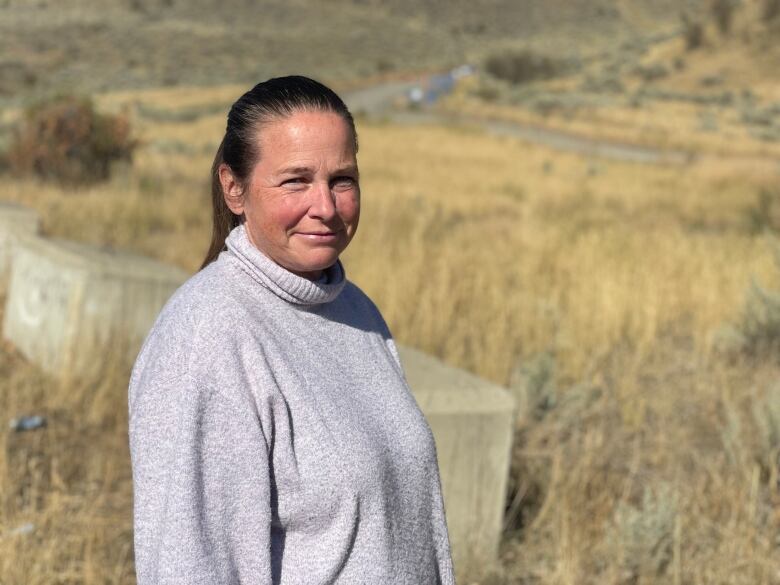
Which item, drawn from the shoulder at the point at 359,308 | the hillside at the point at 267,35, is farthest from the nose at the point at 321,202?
the hillside at the point at 267,35

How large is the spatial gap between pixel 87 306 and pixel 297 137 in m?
3.84

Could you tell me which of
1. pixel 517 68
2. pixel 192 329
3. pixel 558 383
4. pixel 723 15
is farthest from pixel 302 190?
pixel 723 15

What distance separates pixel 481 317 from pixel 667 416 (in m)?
1.47

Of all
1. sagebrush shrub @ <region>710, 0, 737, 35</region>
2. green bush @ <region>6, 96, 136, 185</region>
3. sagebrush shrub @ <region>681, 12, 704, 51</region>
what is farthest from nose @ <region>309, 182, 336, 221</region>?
sagebrush shrub @ <region>681, 12, 704, 51</region>

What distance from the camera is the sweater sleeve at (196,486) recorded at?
1.35m

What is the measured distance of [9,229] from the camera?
6.48 meters

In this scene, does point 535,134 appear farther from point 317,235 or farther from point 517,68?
point 317,235

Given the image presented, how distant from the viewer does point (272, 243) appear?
158 cm

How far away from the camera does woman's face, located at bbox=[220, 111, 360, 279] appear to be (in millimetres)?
1539

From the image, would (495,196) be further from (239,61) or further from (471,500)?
(239,61)

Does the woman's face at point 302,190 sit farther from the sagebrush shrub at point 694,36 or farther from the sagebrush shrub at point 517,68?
the sagebrush shrub at point 694,36

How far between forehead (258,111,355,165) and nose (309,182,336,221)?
5 cm

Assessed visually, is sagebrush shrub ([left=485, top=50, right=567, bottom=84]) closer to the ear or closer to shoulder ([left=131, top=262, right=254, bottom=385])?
the ear

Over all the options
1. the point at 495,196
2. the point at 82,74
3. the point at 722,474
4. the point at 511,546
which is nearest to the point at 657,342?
the point at 722,474
